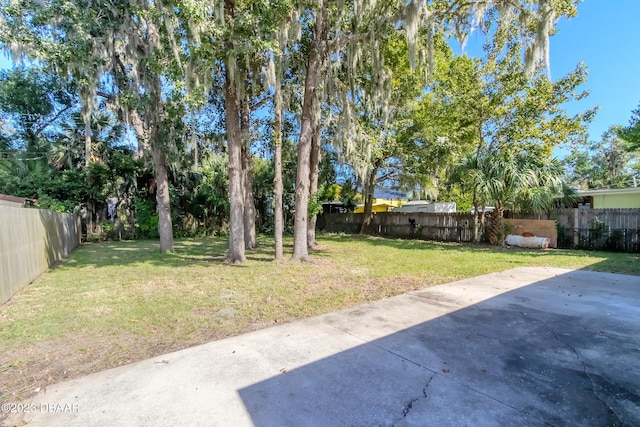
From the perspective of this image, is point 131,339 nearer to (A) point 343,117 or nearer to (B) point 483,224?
(A) point 343,117

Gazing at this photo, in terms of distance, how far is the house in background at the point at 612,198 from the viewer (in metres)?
11.7

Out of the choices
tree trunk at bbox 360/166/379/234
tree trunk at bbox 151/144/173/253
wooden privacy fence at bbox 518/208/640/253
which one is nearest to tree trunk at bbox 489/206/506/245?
wooden privacy fence at bbox 518/208/640/253

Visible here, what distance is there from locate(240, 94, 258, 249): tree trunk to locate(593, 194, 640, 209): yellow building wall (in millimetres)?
14099

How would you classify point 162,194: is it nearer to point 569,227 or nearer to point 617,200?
point 569,227

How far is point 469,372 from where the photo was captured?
2.33 meters

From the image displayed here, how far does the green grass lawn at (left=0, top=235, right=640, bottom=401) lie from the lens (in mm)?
2801

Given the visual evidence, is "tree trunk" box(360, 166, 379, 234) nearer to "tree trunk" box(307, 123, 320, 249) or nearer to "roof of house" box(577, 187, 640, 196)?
"tree trunk" box(307, 123, 320, 249)

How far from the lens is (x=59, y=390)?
2.17 metres

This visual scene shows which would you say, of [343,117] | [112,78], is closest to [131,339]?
[343,117]

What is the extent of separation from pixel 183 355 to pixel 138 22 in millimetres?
9083

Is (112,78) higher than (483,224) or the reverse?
higher

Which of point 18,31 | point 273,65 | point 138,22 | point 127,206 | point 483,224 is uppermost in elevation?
point 138,22

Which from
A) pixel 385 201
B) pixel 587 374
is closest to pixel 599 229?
pixel 587 374

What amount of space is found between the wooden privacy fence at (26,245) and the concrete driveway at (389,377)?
340cm
